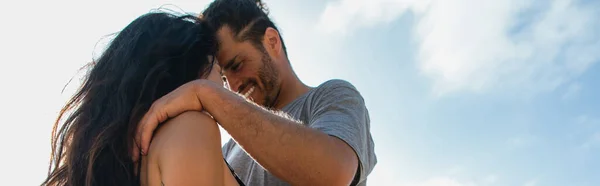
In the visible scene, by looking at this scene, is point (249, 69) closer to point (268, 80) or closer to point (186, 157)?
point (268, 80)

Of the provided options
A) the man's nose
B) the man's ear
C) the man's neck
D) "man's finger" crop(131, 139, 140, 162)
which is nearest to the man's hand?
"man's finger" crop(131, 139, 140, 162)

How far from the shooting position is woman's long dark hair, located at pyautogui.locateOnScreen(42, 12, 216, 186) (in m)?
2.05

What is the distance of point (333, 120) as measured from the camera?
2.75m

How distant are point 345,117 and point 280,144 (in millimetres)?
468

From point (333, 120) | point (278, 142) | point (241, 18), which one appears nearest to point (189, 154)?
point (278, 142)

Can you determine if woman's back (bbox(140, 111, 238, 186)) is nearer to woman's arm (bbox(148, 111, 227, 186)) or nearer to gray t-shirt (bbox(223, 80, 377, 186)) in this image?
woman's arm (bbox(148, 111, 227, 186))

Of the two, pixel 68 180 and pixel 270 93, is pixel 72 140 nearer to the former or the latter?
pixel 68 180

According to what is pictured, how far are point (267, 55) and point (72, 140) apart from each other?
74.7 inches

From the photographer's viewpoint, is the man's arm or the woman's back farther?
the man's arm

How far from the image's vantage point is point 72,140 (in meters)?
2.16

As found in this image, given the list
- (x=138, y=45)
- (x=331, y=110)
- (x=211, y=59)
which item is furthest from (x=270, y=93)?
(x=138, y=45)

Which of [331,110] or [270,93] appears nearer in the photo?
[331,110]

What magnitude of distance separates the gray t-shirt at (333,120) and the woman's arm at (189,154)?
0.70 meters

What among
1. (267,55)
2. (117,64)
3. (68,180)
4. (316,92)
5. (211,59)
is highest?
(267,55)
